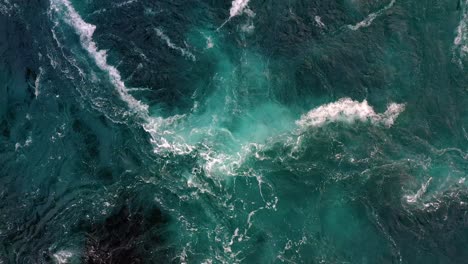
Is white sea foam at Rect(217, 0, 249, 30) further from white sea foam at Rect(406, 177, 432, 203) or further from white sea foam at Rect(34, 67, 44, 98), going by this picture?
white sea foam at Rect(406, 177, 432, 203)

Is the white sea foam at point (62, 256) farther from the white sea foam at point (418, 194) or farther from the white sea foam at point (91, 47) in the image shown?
the white sea foam at point (418, 194)

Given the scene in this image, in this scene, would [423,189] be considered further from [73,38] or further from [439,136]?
[73,38]

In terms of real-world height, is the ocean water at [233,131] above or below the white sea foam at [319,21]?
below

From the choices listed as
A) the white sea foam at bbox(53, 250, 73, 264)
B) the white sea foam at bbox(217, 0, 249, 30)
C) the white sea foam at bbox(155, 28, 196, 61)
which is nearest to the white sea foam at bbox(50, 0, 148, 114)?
the white sea foam at bbox(155, 28, 196, 61)

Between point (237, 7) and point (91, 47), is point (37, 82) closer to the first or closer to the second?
point (91, 47)

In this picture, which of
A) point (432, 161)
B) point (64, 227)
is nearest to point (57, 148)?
point (64, 227)

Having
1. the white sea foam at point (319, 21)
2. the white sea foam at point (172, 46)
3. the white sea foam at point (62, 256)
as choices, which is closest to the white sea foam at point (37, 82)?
the white sea foam at point (172, 46)
